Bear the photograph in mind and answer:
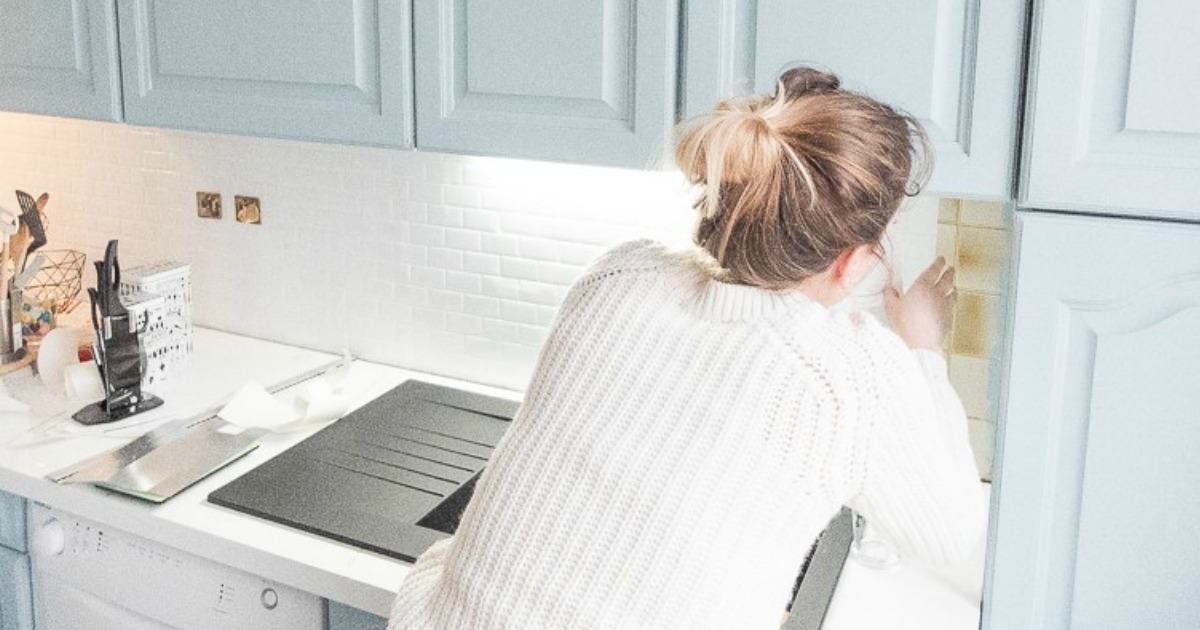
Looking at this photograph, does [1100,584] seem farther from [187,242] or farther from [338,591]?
[187,242]

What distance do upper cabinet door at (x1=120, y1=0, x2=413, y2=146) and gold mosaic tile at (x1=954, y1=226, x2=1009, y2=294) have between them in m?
0.87

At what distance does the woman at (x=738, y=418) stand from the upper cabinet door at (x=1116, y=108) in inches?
7.8

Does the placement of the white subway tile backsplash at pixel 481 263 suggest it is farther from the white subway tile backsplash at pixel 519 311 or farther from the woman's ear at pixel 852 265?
the woman's ear at pixel 852 265

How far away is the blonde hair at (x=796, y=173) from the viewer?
42.1 inches

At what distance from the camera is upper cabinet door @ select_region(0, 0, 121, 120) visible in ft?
6.64

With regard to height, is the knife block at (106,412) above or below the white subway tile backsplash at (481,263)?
below

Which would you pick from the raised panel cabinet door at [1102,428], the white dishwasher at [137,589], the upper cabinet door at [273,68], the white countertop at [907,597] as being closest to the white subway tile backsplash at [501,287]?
the upper cabinet door at [273,68]

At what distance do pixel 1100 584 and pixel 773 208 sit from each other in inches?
25.3

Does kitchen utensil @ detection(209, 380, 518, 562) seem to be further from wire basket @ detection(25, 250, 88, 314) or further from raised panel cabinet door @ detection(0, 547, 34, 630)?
wire basket @ detection(25, 250, 88, 314)

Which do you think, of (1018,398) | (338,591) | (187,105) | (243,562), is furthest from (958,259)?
(187,105)

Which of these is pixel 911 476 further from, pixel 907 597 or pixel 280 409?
pixel 280 409

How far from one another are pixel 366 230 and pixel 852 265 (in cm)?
139

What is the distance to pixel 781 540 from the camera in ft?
3.67

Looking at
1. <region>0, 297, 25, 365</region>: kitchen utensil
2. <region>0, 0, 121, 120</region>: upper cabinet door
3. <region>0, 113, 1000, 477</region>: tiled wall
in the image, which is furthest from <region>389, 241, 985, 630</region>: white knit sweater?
<region>0, 297, 25, 365</region>: kitchen utensil
